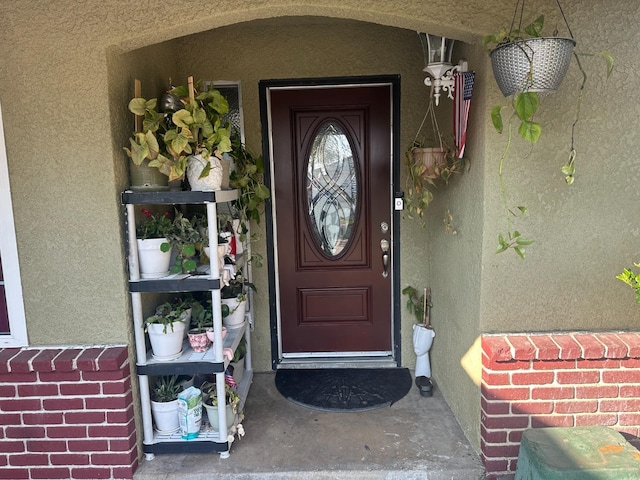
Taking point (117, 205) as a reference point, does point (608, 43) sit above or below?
above

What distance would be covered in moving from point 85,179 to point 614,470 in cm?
250

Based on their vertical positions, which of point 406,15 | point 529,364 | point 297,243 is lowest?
point 529,364

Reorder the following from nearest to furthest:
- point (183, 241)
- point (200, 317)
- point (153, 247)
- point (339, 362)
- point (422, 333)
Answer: point (153, 247) → point (183, 241) → point (200, 317) → point (422, 333) → point (339, 362)

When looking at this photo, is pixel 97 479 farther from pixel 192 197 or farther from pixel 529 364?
pixel 529 364

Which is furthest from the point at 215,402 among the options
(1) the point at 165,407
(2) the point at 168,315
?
(2) the point at 168,315

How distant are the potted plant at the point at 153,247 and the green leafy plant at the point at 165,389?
2.00 ft

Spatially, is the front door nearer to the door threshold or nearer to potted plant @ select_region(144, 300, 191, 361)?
the door threshold

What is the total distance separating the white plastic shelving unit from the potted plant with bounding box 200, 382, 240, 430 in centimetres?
6

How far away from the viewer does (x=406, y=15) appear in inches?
81.8

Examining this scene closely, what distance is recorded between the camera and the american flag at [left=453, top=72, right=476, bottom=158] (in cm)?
222

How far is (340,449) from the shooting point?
8.13 feet

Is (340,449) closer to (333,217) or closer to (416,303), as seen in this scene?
(416,303)

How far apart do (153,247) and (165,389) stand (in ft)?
2.53

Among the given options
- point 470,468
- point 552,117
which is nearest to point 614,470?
point 470,468
